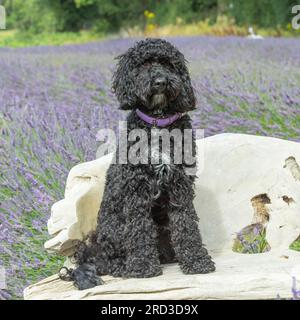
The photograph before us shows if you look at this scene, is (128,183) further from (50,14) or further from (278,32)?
(50,14)

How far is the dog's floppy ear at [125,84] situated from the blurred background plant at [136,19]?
40.2 ft

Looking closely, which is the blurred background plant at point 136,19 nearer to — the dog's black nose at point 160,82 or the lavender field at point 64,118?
the lavender field at point 64,118

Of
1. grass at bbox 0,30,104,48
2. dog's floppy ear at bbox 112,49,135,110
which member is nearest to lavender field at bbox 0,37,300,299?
dog's floppy ear at bbox 112,49,135,110

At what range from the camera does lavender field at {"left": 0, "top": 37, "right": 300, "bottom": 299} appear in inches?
171

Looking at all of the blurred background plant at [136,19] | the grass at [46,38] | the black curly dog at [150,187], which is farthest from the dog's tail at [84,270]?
the grass at [46,38]

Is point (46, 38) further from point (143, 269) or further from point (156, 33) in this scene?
point (143, 269)

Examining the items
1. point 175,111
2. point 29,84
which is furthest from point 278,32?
point 175,111

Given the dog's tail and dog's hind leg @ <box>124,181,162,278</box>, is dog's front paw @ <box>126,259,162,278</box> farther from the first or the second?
the dog's tail

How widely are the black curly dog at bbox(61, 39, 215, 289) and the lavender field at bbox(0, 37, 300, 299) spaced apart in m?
0.70

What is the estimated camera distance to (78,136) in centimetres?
518

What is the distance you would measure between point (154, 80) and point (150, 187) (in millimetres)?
608

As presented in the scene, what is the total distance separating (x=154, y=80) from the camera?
3.50 meters

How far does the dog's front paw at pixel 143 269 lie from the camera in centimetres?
369
